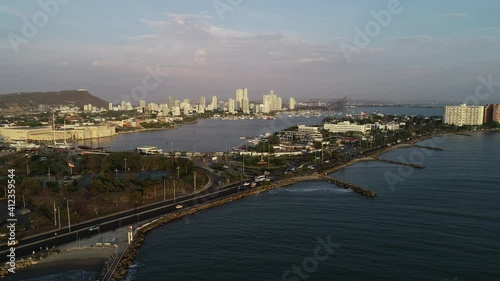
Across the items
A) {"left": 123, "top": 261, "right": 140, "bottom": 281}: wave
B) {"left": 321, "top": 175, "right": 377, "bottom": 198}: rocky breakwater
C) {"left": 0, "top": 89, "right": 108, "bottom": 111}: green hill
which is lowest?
{"left": 123, "top": 261, "right": 140, "bottom": 281}: wave

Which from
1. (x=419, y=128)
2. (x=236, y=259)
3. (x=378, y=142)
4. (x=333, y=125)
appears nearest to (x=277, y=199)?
(x=236, y=259)

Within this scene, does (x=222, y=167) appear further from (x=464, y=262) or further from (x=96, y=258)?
(x=464, y=262)

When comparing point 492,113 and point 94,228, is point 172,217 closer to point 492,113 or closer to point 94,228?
point 94,228

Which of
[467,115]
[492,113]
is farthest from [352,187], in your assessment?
[492,113]

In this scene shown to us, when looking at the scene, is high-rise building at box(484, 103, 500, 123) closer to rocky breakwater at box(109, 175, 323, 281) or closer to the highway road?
rocky breakwater at box(109, 175, 323, 281)

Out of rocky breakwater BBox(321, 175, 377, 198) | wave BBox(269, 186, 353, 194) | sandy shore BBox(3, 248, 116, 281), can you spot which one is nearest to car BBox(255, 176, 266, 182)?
wave BBox(269, 186, 353, 194)

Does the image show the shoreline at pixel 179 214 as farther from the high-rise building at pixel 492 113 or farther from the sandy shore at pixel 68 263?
the high-rise building at pixel 492 113
